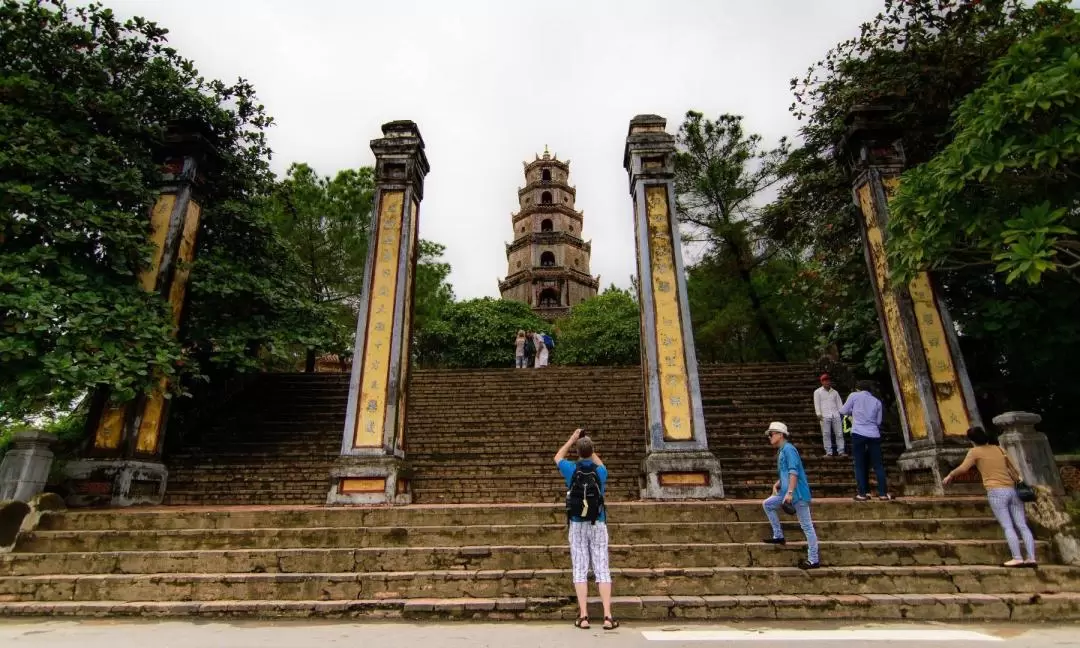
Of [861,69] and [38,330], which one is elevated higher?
[861,69]

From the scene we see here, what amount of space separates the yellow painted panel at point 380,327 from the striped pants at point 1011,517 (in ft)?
20.2

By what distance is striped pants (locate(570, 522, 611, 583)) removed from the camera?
3.60 meters

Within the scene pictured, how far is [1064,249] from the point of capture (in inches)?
201

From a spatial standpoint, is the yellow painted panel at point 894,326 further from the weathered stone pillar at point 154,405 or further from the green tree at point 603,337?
the green tree at point 603,337

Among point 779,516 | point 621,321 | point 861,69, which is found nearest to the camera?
point 779,516

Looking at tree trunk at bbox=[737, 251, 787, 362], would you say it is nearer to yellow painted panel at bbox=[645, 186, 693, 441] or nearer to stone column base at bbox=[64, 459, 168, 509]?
yellow painted panel at bbox=[645, 186, 693, 441]

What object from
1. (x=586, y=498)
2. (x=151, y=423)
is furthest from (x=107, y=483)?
(x=586, y=498)

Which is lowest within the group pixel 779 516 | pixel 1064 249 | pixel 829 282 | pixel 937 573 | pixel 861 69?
pixel 937 573

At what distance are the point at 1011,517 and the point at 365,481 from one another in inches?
249

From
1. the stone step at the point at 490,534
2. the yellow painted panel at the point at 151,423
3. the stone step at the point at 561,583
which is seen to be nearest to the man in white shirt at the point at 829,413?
the stone step at the point at 490,534

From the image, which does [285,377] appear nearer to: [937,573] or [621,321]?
[937,573]

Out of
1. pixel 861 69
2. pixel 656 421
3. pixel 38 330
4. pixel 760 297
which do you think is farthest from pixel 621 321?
pixel 38 330

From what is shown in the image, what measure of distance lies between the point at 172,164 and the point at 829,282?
10.9m

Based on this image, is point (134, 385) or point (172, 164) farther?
point (172, 164)
